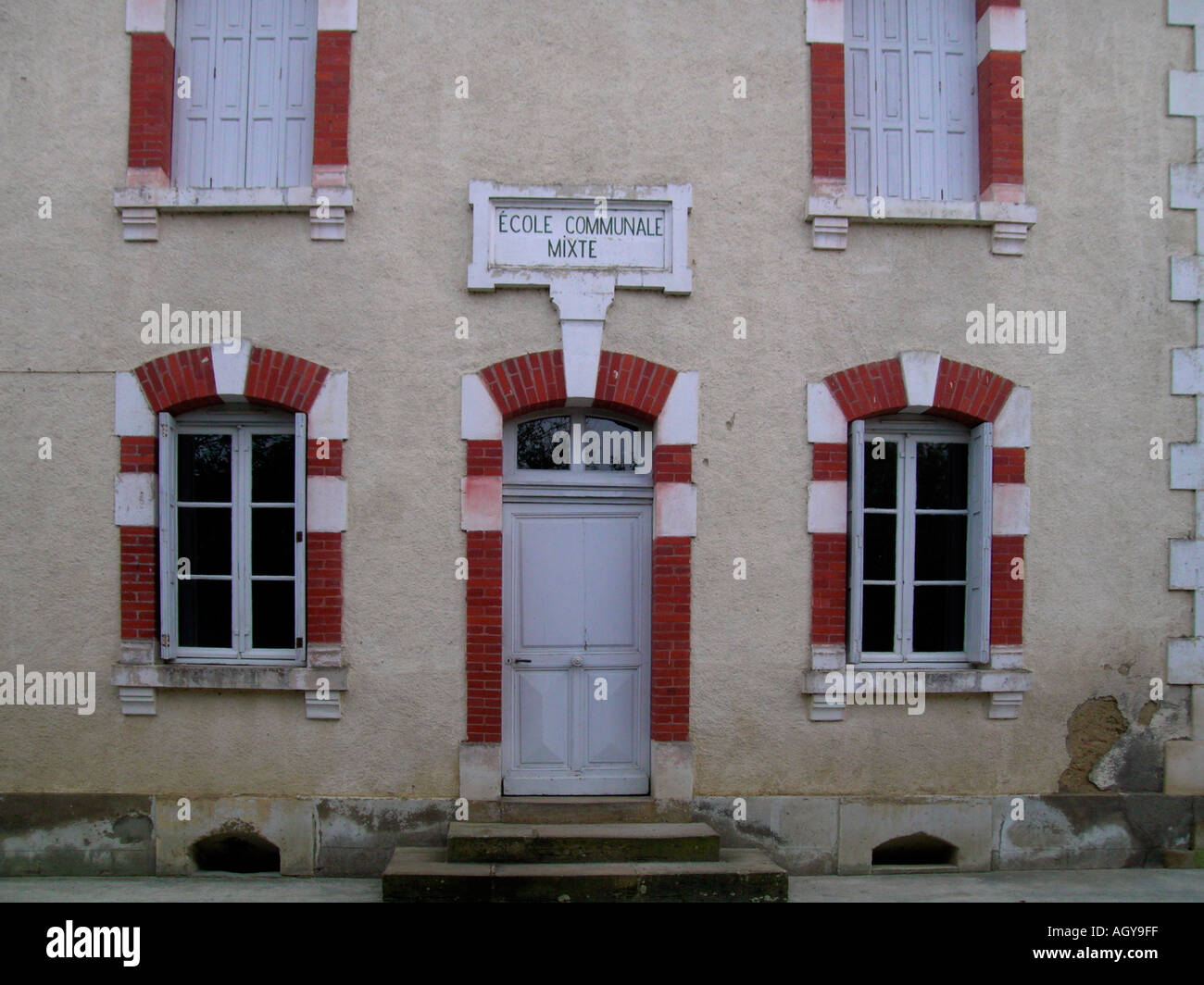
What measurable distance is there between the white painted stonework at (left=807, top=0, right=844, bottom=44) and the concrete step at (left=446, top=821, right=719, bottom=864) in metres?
5.15

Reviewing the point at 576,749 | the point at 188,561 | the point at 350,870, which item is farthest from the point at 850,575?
the point at 188,561

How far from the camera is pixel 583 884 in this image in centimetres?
577

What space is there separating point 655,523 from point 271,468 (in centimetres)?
254

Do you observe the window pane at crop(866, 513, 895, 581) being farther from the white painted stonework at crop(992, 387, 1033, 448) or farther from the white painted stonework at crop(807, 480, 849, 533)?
the white painted stonework at crop(992, 387, 1033, 448)

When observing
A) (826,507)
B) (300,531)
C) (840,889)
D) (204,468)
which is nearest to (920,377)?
(826,507)

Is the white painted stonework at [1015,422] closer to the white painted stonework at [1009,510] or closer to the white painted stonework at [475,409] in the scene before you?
the white painted stonework at [1009,510]

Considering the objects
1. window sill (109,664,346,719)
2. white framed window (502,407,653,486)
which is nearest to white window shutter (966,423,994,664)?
white framed window (502,407,653,486)

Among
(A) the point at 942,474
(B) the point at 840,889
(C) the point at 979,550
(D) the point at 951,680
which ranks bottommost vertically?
(B) the point at 840,889

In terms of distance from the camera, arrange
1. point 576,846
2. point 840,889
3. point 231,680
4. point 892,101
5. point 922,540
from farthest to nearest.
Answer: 1. point 892,101
2. point 922,540
3. point 231,680
4. point 840,889
5. point 576,846

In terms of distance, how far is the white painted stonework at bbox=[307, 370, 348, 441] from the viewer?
646cm

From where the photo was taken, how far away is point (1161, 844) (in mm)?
6688

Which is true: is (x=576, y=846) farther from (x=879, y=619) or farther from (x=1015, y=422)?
(x=1015, y=422)

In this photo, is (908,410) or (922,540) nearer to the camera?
(908,410)

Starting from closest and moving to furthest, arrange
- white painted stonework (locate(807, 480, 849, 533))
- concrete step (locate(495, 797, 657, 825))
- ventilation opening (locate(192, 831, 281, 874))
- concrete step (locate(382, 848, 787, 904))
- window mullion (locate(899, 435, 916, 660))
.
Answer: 1. concrete step (locate(382, 848, 787, 904))
2. concrete step (locate(495, 797, 657, 825))
3. ventilation opening (locate(192, 831, 281, 874))
4. white painted stonework (locate(807, 480, 849, 533))
5. window mullion (locate(899, 435, 916, 660))
